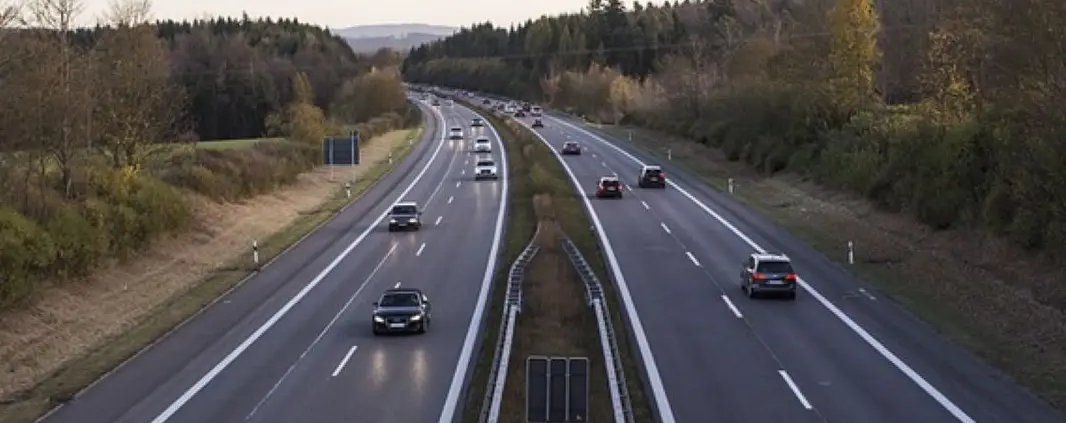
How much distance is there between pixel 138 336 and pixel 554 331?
9.82m

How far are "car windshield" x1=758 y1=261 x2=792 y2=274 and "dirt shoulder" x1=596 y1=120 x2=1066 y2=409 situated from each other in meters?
2.95

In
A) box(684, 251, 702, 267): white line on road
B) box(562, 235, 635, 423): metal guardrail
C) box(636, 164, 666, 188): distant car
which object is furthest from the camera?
box(636, 164, 666, 188): distant car

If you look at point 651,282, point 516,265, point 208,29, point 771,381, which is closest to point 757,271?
point 651,282

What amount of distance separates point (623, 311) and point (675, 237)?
16.1 m

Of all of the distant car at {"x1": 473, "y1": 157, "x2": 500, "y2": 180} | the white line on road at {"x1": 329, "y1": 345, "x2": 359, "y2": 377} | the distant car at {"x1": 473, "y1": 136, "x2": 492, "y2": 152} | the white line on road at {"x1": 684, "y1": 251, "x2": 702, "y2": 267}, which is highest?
the white line on road at {"x1": 329, "y1": 345, "x2": 359, "y2": 377}

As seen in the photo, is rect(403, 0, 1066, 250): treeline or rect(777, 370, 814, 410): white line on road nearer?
rect(777, 370, 814, 410): white line on road

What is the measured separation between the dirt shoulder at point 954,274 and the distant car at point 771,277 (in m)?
2.81

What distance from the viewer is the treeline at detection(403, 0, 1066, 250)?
35125 mm

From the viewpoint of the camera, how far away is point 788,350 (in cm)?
2666

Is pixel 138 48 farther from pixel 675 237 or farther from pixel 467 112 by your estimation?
pixel 467 112

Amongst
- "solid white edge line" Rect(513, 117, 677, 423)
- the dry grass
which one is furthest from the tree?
the dry grass

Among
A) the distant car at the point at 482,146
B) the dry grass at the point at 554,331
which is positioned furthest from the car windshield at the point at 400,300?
the distant car at the point at 482,146

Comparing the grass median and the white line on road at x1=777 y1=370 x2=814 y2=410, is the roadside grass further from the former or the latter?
the white line on road at x1=777 y1=370 x2=814 y2=410

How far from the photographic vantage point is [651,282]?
36562 mm
